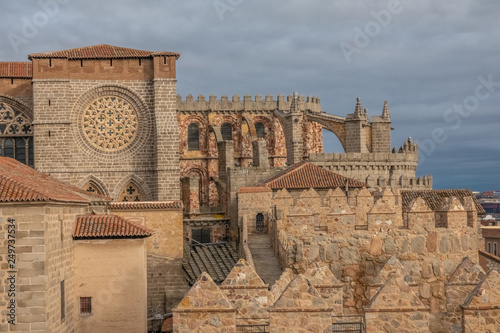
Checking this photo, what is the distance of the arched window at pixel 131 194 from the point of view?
40375 mm

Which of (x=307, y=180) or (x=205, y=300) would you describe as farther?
(x=307, y=180)

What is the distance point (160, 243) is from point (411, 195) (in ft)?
55.2

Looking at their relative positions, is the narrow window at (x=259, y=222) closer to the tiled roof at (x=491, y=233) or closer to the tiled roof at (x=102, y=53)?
the tiled roof at (x=102, y=53)

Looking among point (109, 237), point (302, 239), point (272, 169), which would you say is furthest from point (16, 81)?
point (302, 239)

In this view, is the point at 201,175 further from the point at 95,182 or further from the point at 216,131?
the point at 95,182

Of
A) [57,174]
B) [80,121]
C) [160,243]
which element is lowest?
[160,243]

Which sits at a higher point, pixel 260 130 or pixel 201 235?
pixel 260 130

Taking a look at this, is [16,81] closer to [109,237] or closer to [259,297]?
[109,237]

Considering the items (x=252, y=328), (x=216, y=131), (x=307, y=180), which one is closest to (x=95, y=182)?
(x=307, y=180)

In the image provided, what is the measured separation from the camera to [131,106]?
1625 inches

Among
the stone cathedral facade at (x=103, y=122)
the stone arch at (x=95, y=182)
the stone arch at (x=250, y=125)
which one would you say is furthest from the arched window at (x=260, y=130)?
the stone arch at (x=95, y=182)

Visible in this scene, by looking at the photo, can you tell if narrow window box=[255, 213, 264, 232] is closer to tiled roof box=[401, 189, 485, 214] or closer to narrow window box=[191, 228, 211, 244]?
narrow window box=[191, 228, 211, 244]

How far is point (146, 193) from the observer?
132 ft

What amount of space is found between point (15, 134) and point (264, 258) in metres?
23.1
